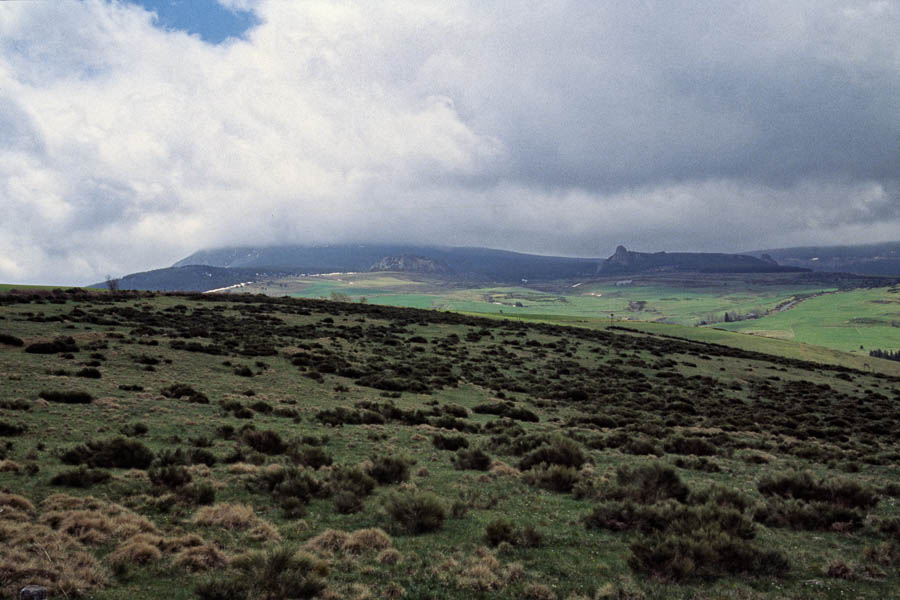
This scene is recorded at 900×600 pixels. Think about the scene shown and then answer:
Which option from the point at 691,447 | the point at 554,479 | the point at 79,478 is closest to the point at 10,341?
the point at 79,478

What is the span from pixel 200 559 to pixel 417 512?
4.28 m

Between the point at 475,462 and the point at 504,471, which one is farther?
the point at 475,462

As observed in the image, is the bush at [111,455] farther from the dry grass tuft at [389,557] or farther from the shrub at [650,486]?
the shrub at [650,486]

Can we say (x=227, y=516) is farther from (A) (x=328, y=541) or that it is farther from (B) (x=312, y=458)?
(B) (x=312, y=458)

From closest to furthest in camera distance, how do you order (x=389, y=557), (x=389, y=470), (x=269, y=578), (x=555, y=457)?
(x=269, y=578)
(x=389, y=557)
(x=389, y=470)
(x=555, y=457)

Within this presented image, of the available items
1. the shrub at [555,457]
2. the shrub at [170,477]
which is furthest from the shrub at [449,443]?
the shrub at [170,477]

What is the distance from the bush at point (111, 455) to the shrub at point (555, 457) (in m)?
11.1

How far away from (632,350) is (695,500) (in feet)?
182

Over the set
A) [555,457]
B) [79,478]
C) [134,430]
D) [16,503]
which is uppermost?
[16,503]

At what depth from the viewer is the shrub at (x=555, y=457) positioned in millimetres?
15482

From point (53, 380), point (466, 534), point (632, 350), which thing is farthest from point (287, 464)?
point (632, 350)

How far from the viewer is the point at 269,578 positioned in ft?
23.4

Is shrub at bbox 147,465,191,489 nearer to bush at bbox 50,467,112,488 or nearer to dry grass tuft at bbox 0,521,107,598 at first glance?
bush at bbox 50,467,112,488

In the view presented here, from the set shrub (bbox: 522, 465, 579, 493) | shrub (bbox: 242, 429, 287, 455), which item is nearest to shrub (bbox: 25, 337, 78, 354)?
shrub (bbox: 242, 429, 287, 455)
